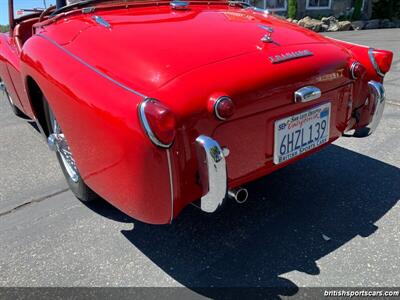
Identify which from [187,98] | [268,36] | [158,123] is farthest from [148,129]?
[268,36]

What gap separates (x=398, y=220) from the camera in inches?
100

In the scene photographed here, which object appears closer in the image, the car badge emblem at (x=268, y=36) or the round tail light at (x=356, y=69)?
the car badge emblem at (x=268, y=36)

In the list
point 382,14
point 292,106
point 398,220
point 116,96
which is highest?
point 116,96

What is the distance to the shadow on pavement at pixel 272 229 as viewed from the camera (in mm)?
2166

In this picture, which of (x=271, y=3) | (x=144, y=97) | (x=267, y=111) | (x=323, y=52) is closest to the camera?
(x=144, y=97)

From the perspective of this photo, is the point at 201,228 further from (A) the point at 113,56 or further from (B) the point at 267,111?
(A) the point at 113,56

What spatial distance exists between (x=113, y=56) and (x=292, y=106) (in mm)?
1014

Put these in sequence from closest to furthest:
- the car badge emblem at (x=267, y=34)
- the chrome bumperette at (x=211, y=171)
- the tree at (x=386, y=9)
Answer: the chrome bumperette at (x=211, y=171), the car badge emblem at (x=267, y=34), the tree at (x=386, y=9)

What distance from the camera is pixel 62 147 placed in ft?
9.39

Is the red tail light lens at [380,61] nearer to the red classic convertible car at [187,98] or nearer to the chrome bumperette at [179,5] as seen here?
the red classic convertible car at [187,98]

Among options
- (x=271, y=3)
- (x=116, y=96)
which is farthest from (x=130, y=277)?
(x=271, y=3)

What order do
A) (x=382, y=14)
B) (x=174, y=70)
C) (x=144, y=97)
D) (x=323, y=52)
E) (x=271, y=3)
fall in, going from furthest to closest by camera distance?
(x=382, y=14)
(x=271, y=3)
(x=323, y=52)
(x=174, y=70)
(x=144, y=97)

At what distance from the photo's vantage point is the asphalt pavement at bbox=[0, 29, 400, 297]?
84.8 inches

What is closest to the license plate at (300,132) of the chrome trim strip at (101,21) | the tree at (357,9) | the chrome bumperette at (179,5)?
the chrome trim strip at (101,21)
